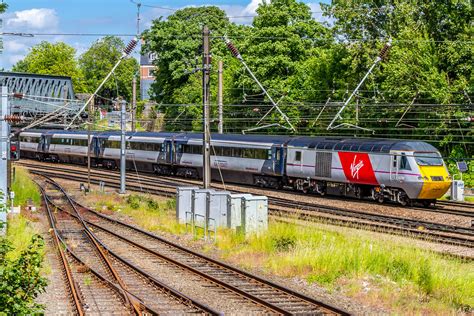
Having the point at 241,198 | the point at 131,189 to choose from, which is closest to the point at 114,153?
the point at 131,189

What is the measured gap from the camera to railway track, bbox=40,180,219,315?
1498cm

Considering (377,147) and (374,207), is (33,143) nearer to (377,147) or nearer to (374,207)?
(377,147)

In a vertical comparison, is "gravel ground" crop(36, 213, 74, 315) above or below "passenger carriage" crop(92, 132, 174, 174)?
below

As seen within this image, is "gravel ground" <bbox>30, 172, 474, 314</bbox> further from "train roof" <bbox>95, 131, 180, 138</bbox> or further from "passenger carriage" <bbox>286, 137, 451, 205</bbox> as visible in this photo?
"train roof" <bbox>95, 131, 180, 138</bbox>

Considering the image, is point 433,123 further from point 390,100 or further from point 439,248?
point 439,248

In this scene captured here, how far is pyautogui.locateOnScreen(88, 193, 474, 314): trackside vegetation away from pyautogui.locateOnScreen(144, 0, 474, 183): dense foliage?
1053cm

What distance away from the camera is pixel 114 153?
191ft

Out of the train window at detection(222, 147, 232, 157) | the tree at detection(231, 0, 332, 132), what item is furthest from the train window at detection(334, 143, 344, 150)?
the tree at detection(231, 0, 332, 132)

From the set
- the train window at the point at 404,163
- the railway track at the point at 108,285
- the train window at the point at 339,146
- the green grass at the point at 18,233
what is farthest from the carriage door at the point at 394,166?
the green grass at the point at 18,233

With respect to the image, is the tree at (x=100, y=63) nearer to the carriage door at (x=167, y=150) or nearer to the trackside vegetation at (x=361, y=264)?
the carriage door at (x=167, y=150)

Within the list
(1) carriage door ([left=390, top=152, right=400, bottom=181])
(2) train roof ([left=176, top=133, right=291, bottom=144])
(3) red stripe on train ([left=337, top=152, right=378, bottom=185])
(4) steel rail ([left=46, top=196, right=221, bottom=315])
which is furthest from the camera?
(2) train roof ([left=176, top=133, right=291, bottom=144])

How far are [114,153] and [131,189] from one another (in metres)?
15.1

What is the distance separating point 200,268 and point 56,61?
11490 cm

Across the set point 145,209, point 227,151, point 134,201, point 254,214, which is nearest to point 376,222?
point 254,214
